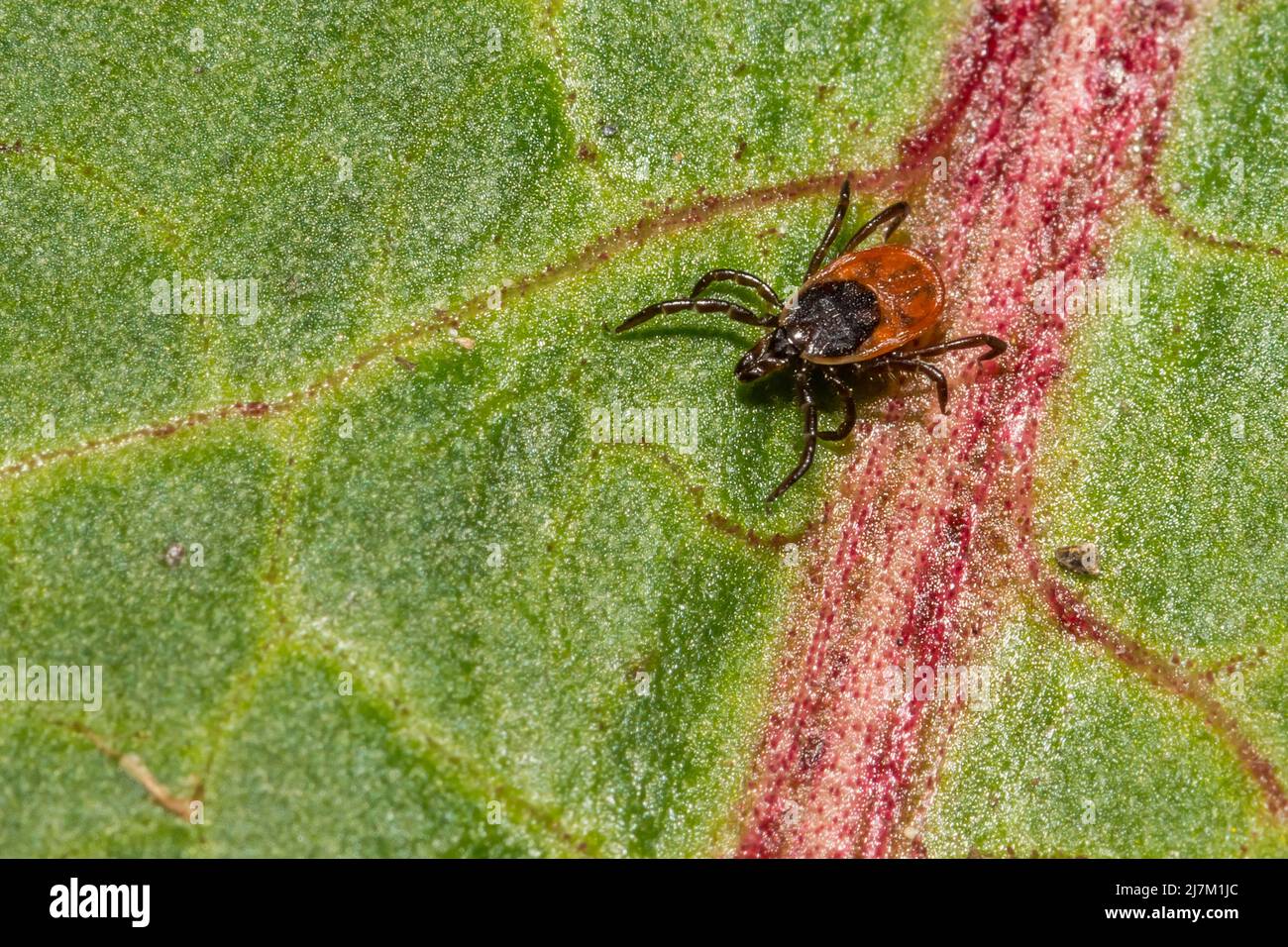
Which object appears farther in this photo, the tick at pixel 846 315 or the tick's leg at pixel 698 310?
the tick at pixel 846 315

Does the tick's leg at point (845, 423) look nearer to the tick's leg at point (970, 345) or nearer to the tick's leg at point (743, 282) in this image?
the tick's leg at point (970, 345)

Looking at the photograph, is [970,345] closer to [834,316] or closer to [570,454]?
[834,316]

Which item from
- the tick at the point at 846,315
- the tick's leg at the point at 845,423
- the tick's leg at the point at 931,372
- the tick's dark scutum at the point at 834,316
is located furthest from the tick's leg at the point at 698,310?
the tick's leg at the point at 931,372

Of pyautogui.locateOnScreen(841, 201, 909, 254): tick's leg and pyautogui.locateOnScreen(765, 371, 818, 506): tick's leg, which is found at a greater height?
pyautogui.locateOnScreen(841, 201, 909, 254): tick's leg

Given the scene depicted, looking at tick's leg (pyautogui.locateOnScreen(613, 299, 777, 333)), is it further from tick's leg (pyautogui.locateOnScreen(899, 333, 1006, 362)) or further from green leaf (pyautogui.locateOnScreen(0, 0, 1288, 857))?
tick's leg (pyautogui.locateOnScreen(899, 333, 1006, 362))

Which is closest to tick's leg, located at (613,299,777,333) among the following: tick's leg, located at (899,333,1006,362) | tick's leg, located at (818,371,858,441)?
tick's leg, located at (818,371,858,441)

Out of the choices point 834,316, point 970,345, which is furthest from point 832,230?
point 970,345
